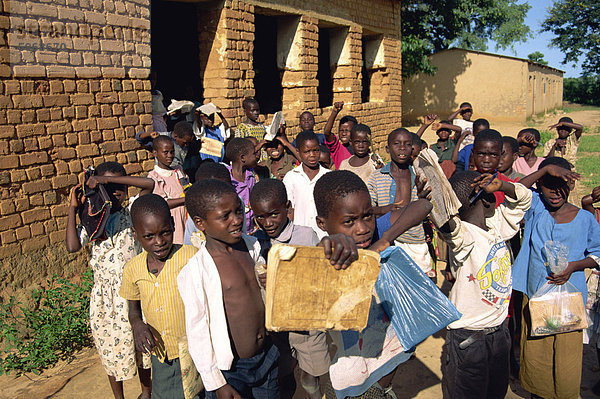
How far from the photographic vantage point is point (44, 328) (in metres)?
3.88

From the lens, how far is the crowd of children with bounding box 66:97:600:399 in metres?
2.07

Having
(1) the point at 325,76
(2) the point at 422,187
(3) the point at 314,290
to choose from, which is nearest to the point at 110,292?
(3) the point at 314,290

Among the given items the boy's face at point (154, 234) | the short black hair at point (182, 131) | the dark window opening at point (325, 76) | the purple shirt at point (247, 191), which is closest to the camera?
the boy's face at point (154, 234)

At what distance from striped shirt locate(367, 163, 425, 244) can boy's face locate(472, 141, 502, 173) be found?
586 millimetres

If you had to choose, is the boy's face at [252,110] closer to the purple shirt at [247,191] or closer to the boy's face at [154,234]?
the purple shirt at [247,191]

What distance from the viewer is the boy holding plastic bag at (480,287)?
2488 mm

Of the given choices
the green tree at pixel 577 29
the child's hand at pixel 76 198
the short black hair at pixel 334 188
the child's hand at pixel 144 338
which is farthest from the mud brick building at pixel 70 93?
the green tree at pixel 577 29

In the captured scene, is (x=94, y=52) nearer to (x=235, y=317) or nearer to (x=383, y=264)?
(x=235, y=317)

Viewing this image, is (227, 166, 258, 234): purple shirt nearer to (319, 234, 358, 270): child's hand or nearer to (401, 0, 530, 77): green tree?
(319, 234, 358, 270): child's hand

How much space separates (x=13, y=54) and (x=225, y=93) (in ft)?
8.83

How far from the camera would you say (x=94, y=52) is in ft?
15.6

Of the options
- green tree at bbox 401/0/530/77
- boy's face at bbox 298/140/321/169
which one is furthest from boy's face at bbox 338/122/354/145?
green tree at bbox 401/0/530/77

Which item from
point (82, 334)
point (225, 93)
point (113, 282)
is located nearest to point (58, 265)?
point (82, 334)

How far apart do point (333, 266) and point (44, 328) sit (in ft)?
10.9
